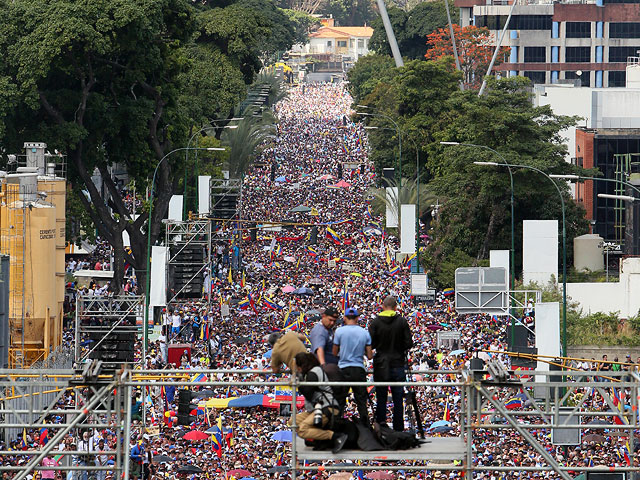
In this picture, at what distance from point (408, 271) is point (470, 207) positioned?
17.7ft

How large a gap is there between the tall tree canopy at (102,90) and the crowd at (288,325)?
6125mm

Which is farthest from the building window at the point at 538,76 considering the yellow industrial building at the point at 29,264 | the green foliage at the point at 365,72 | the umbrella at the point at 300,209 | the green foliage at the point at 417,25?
the yellow industrial building at the point at 29,264

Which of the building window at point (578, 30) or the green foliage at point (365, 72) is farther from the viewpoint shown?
the green foliage at point (365, 72)

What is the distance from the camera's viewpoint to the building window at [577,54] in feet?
425

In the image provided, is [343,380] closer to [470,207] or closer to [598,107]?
[470,207]

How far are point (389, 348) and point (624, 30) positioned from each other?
11542 centimetres

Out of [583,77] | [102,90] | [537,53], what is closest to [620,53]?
[583,77]

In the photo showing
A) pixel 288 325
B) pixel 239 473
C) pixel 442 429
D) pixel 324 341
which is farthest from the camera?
pixel 288 325

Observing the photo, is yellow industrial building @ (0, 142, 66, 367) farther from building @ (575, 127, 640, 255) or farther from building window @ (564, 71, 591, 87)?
building window @ (564, 71, 591, 87)

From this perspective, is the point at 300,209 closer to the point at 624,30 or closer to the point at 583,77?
the point at 583,77

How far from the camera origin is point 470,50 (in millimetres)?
125688

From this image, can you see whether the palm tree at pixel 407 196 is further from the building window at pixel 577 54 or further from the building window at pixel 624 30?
the building window at pixel 624 30

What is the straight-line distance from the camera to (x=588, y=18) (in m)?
129

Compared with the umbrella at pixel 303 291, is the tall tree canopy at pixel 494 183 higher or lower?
higher
